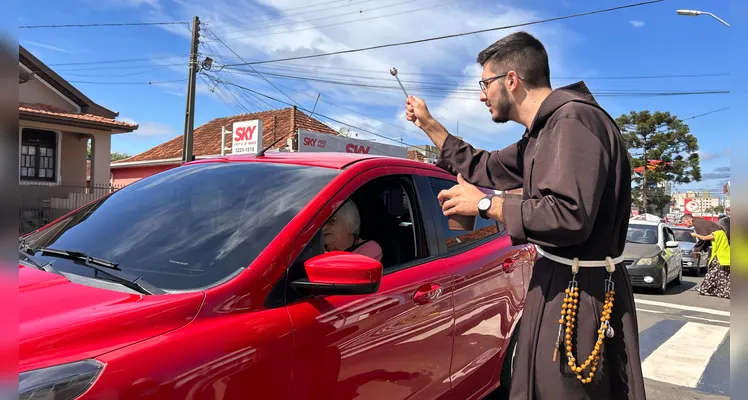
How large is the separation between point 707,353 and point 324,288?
6102 millimetres

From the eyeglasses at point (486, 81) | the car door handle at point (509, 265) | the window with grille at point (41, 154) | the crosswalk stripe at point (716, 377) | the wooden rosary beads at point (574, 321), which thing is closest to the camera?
the wooden rosary beads at point (574, 321)

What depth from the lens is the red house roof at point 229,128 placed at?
72.2 ft

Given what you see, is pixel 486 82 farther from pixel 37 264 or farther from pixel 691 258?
pixel 691 258

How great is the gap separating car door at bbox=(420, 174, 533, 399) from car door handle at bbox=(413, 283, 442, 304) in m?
0.20

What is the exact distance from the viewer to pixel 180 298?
1.59 metres

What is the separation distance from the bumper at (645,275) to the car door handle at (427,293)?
952 cm

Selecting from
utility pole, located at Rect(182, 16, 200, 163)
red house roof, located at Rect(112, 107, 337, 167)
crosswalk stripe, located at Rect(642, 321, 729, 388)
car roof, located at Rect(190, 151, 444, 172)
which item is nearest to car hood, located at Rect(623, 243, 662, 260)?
crosswalk stripe, located at Rect(642, 321, 729, 388)

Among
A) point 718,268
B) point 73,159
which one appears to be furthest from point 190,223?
point 73,159

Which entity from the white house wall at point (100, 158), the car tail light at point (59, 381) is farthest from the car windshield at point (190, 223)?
the white house wall at point (100, 158)

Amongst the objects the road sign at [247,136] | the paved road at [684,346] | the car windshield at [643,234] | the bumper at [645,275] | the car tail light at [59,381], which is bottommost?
the paved road at [684,346]

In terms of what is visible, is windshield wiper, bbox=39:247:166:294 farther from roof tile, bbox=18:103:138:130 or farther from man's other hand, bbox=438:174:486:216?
roof tile, bbox=18:103:138:130

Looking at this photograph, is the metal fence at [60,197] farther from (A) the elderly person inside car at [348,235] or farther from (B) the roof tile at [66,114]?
(A) the elderly person inside car at [348,235]

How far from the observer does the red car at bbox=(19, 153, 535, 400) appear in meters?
1.39

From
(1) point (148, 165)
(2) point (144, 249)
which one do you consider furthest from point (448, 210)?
(1) point (148, 165)
